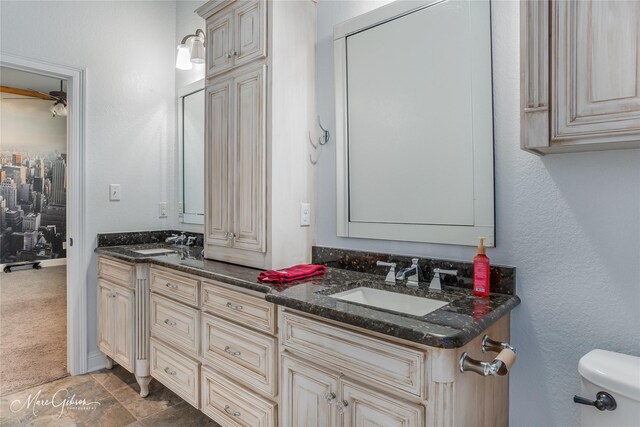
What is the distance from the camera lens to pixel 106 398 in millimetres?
2334

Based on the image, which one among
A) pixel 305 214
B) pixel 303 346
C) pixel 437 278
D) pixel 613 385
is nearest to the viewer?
pixel 613 385

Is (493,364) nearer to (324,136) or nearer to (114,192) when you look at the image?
(324,136)

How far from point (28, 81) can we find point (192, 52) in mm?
3332

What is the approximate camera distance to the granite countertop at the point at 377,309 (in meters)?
1.07

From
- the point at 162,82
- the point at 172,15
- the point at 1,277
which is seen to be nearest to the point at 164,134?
the point at 162,82

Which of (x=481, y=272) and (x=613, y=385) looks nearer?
(x=613, y=385)

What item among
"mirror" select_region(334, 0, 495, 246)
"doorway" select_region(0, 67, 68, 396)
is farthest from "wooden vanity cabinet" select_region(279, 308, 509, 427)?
"doorway" select_region(0, 67, 68, 396)

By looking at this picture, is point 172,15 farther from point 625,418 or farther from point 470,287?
point 625,418

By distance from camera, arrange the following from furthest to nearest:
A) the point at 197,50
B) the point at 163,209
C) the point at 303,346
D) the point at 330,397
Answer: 1. the point at 163,209
2. the point at 197,50
3. the point at 303,346
4. the point at 330,397

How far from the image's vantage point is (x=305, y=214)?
2057 millimetres

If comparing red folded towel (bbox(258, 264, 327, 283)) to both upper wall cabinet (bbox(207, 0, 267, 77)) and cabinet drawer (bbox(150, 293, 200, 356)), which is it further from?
upper wall cabinet (bbox(207, 0, 267, 77))

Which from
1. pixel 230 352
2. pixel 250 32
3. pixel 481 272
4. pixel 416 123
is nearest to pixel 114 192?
pixel 250 32

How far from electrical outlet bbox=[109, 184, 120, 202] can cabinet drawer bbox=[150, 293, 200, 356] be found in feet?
3.20

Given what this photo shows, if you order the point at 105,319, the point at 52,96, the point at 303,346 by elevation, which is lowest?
the point at 105,319
